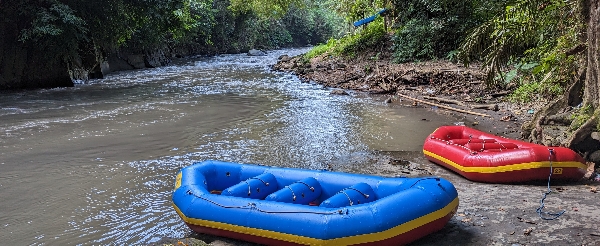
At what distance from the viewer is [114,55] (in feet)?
76.6

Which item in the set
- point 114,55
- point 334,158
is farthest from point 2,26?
point 334,158

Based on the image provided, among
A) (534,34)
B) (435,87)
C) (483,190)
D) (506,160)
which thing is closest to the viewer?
(483,190)

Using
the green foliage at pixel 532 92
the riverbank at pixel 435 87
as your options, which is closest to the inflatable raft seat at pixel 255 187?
the riverbank at pixel 435 87

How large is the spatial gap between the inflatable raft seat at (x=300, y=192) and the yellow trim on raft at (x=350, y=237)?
416mm

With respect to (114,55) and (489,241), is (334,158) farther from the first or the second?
(114,55)

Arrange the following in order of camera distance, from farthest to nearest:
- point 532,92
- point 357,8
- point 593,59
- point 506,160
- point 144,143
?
point 357,8, point 532,92, point 144,143, point 593,59, point 506,160

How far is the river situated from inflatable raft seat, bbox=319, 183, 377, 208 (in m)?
1.67

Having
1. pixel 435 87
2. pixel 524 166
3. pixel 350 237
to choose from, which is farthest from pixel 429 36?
pixel 350 237

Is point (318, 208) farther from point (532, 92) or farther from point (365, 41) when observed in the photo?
point (365, 41)

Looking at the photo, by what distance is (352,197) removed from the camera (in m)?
4.35

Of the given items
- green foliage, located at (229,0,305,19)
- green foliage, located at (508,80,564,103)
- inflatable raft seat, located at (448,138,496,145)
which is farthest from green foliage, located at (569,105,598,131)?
green foliage, located at (229,0,305,19)

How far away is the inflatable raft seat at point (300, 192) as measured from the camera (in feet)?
14.6

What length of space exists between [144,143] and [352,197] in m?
5.34

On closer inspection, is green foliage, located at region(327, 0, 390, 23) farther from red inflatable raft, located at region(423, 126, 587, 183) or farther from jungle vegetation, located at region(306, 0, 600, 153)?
red inflatable raft, located at region(423, 126, 587, 183)
